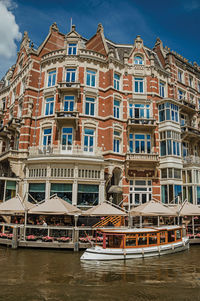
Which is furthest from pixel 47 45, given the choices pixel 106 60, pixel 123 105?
pixel 123 105

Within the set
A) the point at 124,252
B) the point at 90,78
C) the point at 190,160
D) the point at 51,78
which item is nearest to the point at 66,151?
the point at 90,78

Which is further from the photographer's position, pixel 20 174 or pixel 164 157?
pixel 164 157

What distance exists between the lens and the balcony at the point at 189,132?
29.7 metres

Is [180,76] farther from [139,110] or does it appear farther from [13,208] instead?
[13,208]

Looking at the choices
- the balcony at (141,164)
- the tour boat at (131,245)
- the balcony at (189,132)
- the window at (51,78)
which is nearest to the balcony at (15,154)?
the window at (51,78)

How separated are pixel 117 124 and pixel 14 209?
14.4 m

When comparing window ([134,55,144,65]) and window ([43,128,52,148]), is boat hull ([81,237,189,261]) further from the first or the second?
window ([134,55,144,65])

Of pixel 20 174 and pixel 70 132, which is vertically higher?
pixel 70 132

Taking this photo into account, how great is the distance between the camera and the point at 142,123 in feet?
89.7

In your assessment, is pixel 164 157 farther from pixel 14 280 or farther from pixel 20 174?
pixel 14 280

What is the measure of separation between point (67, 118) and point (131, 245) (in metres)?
14.5

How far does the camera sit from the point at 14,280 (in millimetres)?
10531

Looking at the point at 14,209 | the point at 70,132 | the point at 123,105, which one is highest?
the point at 123,105

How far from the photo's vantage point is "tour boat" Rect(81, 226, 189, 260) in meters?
14.6
